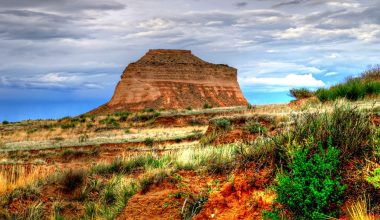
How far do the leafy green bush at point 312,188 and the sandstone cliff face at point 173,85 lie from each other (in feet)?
273

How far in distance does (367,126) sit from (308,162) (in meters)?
1.87

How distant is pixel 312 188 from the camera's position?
20.1 feet

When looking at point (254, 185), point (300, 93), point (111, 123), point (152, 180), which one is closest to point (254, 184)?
point (254, 185)

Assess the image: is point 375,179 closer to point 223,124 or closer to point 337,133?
point 337,133

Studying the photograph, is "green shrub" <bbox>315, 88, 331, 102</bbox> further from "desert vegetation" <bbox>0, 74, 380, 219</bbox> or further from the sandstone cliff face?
the sandstone cliff face

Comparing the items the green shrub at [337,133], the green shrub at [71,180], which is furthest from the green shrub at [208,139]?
the green shrub at [337,133]

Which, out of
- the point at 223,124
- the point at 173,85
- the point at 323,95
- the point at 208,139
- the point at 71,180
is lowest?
the point at 71,180

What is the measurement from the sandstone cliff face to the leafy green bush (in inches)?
3273

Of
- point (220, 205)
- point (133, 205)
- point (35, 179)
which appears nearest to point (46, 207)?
point (35, 179)

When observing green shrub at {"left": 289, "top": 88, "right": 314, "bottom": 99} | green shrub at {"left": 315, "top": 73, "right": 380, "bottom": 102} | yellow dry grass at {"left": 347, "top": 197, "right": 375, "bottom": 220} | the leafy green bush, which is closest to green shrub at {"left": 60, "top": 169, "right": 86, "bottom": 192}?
the leafy green bush

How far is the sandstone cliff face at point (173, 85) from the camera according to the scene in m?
92.1

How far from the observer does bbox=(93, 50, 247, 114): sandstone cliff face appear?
92125 millimetres

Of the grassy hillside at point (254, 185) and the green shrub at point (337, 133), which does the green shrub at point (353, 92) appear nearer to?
the grassy hillside at point (254, 185)

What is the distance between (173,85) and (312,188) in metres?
90.6
